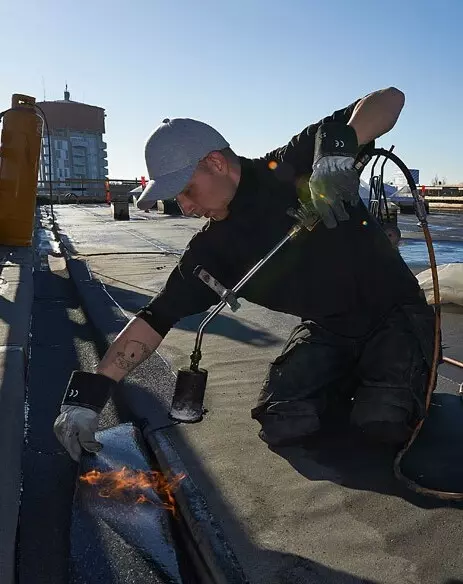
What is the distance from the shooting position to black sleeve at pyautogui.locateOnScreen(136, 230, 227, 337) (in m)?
2.26

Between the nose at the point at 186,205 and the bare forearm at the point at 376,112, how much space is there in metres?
0.69

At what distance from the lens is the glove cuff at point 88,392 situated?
203cm

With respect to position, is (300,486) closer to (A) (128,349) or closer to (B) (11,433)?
(A) (128,349)

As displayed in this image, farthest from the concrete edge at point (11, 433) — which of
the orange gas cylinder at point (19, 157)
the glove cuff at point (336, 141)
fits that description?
the orange gas cylinder at point (19, 157)

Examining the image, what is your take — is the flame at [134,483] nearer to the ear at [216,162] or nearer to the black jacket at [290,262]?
the black jacket at [290,262]

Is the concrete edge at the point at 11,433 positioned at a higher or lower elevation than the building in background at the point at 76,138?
lower

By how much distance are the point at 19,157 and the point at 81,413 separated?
503cm

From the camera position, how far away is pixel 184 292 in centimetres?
229

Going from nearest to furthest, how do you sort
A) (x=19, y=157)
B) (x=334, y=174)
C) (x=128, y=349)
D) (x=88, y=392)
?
(x=334, y=174), (x=88, y=392), (x=128, y=349), (x=19, y=157)

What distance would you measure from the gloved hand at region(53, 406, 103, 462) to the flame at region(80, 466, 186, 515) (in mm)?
128

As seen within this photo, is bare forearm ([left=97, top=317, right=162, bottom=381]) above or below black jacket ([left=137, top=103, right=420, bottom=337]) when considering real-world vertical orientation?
below

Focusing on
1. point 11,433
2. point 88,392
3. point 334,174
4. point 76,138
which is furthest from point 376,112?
point 76,138

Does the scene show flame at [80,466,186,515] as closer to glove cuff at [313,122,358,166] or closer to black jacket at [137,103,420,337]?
black jacket at [137,103,420,337]

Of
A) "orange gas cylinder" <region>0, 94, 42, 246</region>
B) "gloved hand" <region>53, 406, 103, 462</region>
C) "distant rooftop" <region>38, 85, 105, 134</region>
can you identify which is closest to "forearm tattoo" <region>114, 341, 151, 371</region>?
"gloved hand" <region>53, 406, 103, 462</region>
